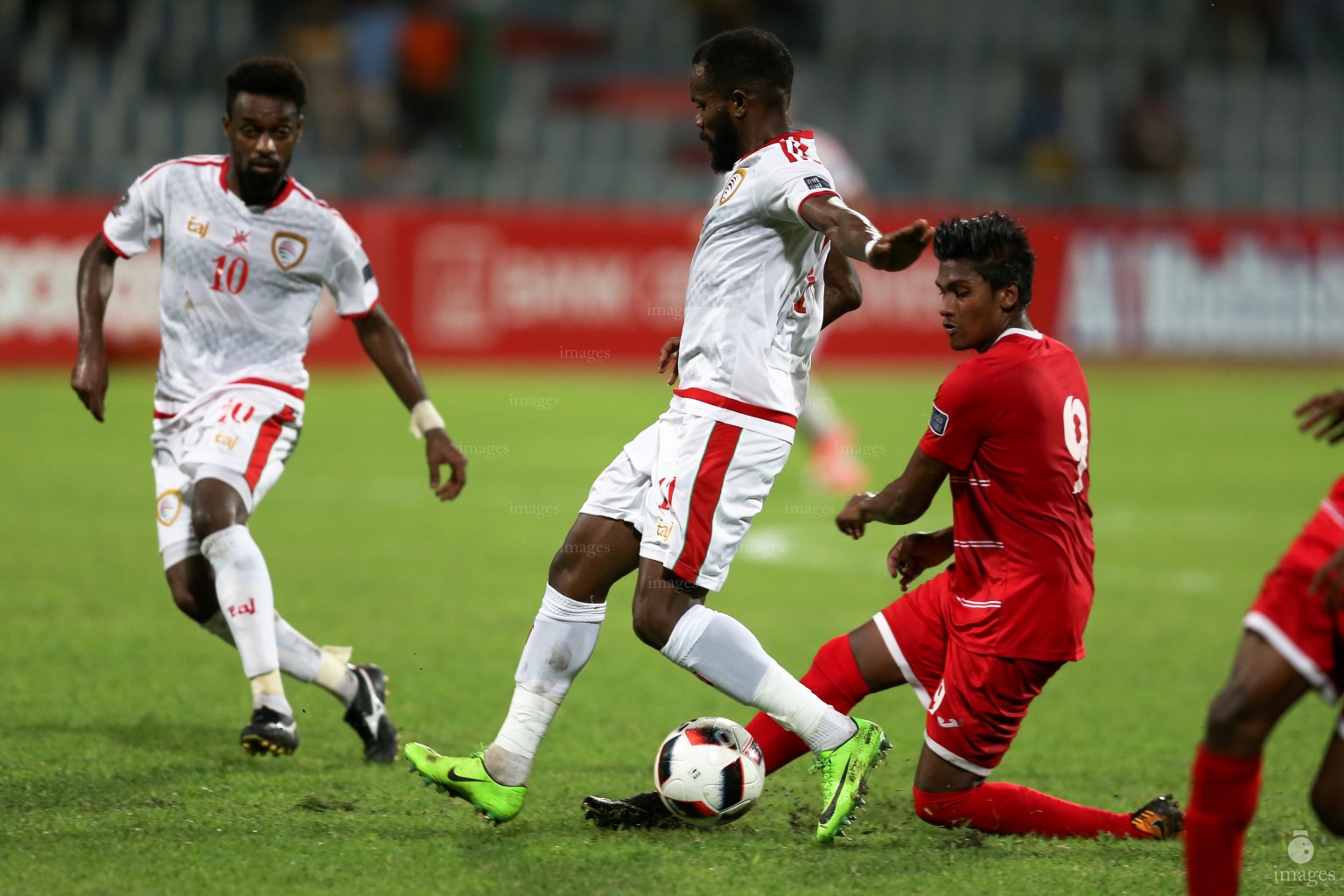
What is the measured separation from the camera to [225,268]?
5738mm

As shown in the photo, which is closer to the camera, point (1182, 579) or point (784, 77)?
point (784, 77)

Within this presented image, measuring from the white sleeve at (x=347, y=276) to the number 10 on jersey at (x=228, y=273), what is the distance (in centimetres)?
29

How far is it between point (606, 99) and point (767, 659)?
58.2ft

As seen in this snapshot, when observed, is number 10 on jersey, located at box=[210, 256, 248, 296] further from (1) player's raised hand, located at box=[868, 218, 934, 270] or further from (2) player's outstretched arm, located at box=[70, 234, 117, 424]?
(1) player's raised hand, located at box=[868, 218, 934, 270]

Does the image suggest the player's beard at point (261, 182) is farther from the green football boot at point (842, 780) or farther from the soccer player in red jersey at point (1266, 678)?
the soccer player in red jersey at point (1266, 678)

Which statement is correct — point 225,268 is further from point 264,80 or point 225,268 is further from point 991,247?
point 991,247

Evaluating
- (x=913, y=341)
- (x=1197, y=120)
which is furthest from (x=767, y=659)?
(x=1197, y=120)

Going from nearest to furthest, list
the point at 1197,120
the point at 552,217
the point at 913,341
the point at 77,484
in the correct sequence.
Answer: the point at 77,484, the point at 552,217, the point at 913,341, the point at 1197,120

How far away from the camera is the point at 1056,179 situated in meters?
21.0

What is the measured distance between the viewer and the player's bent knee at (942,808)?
4.74 metres

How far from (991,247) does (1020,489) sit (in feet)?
2.32

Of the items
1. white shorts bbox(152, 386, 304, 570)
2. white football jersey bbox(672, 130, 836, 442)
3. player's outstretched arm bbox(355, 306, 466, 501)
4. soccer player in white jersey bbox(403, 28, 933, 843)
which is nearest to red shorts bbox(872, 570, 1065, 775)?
soccer player in white jersey bbox(403, 28, 933, 843)

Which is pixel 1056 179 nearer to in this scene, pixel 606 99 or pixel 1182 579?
pixel 606 99

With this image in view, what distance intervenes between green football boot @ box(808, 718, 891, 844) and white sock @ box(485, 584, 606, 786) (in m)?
0.76
